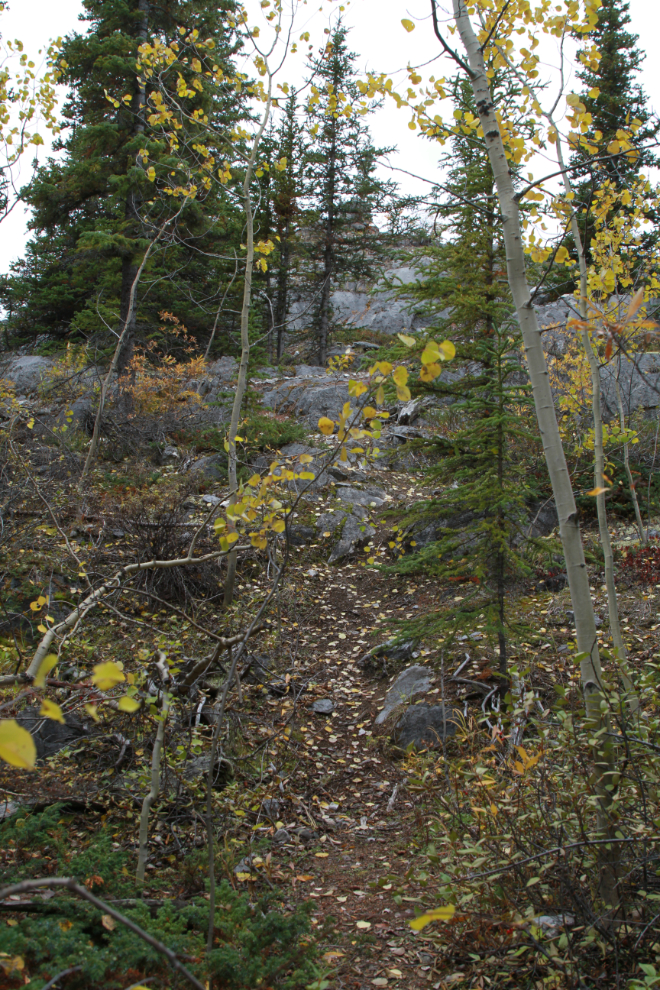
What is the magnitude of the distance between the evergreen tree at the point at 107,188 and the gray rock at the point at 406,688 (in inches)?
339

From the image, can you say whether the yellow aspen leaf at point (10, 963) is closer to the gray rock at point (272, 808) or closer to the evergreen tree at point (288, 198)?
the gray rock at point (272, 808)

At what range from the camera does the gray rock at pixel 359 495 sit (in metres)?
9.09

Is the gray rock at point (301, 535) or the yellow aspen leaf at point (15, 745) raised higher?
the yellow aspen leaf at point (15, 745)

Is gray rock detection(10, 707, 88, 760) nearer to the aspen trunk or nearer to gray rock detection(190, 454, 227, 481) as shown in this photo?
the aspen trunk

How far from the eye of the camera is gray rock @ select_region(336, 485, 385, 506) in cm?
909

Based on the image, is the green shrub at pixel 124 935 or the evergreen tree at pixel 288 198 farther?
the evergreen tree at pixel 288 198

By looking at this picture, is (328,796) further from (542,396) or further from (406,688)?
(542,396)

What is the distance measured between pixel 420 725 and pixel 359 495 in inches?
204

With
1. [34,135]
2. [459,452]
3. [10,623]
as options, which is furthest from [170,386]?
[459,452]

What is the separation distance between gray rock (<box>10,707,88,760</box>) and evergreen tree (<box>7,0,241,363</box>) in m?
8.66

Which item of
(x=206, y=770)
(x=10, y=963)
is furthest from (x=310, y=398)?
(x=10, y=963)

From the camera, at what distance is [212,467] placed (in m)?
9.32

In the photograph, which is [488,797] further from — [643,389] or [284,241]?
[284,241]

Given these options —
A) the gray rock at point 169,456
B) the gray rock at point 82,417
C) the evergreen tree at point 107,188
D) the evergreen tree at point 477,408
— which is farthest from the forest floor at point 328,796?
the evergreen tree at point 107,188
